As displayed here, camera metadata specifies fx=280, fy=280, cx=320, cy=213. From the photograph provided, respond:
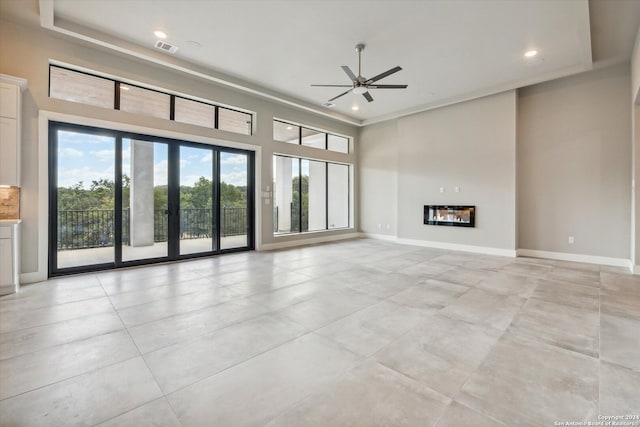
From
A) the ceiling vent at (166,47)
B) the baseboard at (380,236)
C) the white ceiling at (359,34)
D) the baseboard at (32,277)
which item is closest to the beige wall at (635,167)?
the white ceiling at (359,34)

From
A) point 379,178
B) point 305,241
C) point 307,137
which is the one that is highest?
point 307,137

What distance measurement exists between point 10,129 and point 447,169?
27.8 feet

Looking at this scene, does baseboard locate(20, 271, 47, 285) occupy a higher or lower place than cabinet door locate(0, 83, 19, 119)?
lower

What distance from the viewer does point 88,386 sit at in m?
1.91

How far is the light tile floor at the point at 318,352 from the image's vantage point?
1699 millimetres

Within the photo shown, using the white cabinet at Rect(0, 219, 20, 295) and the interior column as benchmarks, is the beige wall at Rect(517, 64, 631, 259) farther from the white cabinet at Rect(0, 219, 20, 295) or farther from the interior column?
the white cabinet at Rect(0, 219, 20, 295)

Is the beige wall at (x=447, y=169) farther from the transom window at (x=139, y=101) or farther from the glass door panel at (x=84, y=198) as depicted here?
the glass door panel at (x=84, y=198)

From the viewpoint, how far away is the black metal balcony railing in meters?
4.74

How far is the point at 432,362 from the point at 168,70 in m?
6.42

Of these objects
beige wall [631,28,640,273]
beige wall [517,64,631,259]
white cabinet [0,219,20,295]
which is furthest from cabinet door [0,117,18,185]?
beige wall [631,28,640,273]

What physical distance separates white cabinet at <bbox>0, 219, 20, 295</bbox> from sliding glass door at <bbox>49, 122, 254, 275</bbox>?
78 cm

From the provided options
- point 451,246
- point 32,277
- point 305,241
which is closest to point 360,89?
point 305,241

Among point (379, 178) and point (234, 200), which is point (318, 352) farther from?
point (379, 178)

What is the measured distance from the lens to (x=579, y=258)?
5891 millimetres
